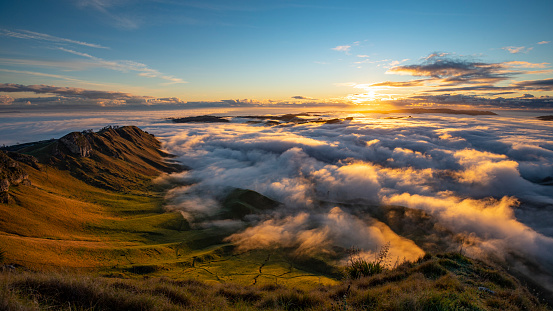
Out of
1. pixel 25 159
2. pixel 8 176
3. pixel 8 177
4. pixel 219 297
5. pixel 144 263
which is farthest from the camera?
pixel 25 159

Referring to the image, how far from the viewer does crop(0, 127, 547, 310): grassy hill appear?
9.62 meters

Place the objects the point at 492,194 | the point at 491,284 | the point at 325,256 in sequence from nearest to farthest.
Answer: the point at 491,284 → the point at 325,256 → the point at 492,194

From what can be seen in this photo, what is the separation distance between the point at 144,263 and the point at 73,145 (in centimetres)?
5622

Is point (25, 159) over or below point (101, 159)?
over

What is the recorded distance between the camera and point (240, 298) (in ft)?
43.4

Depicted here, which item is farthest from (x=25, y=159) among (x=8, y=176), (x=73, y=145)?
(x=8, y=176)

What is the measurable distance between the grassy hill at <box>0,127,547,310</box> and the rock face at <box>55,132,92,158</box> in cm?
32

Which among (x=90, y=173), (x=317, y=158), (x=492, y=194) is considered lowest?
(x=492, y=194)

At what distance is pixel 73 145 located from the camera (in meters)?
68.1

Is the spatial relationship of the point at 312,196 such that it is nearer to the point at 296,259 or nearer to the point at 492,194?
the point at 296,259

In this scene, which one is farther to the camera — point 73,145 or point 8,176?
point 73,145

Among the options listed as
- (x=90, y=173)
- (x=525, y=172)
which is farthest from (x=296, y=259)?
(x=525, y=172)

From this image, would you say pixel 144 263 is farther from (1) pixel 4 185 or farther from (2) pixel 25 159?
(2) pixel 25 159

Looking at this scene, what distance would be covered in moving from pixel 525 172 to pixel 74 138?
736 ft
